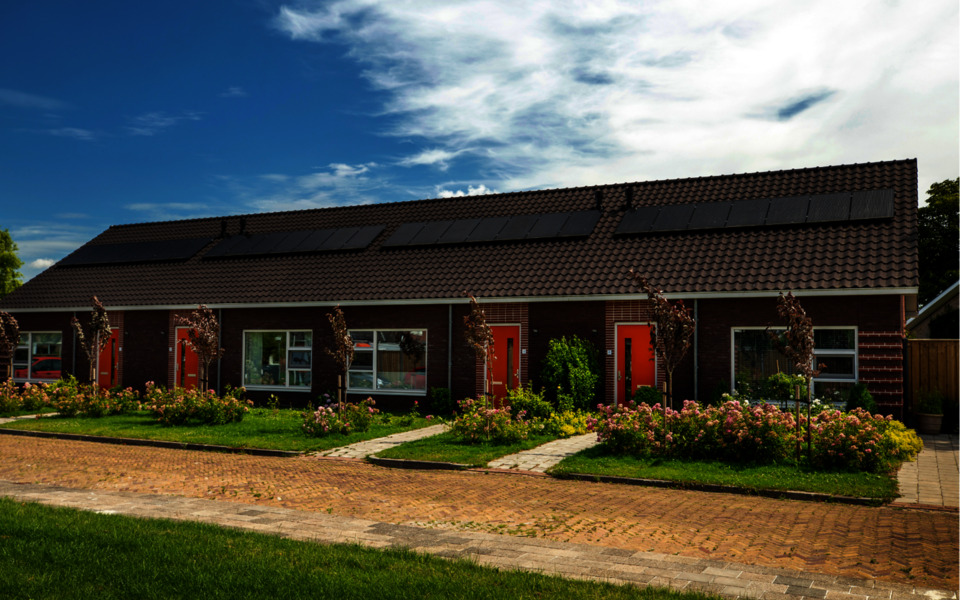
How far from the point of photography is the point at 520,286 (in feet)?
66.2

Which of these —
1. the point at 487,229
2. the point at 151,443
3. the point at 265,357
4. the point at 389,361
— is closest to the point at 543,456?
the point at 151,443

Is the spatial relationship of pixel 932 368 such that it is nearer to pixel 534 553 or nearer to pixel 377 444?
pixel 377 444

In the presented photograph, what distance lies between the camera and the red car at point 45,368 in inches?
1062

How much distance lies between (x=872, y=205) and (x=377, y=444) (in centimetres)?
1348

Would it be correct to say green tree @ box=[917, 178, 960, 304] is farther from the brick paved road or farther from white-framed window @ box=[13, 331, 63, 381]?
white-framed window @ box=[13, 331, 63, 381]

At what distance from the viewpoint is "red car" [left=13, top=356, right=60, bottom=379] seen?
2697 cm

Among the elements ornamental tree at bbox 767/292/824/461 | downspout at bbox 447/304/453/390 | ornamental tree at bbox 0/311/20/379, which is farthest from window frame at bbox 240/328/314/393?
ornamental tree at bbox 767/292/824/461

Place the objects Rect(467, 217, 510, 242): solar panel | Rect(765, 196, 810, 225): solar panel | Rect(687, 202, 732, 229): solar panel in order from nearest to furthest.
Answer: Rect(765, 196, 810, 225): solar panel < Rect(687, 202, 732, 229): solar panel < Rect(467, 217, 510, 242): solar panel

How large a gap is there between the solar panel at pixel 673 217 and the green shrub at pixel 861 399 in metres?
6.36

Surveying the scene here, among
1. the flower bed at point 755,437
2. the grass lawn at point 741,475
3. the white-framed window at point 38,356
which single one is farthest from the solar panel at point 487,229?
the white-framed window at point 38,356

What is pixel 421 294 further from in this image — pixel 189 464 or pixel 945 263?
pixel 945 263

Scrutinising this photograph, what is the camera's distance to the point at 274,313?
2319 centimetres

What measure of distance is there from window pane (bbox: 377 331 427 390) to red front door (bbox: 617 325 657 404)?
5.40 metres

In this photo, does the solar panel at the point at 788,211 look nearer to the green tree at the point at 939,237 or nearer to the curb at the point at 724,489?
the curb at the point at 724,489
